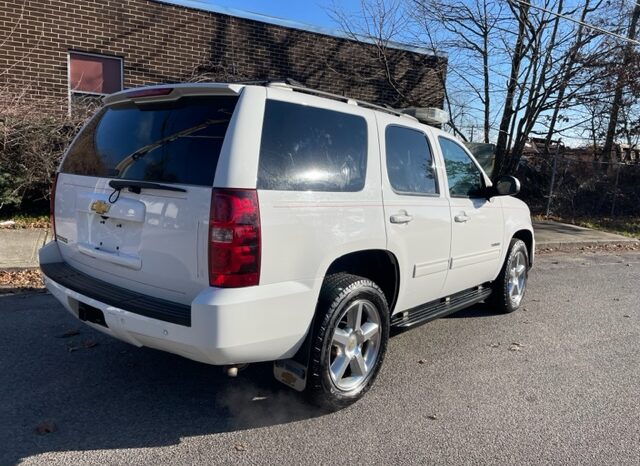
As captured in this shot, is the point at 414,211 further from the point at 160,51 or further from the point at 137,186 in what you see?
the point at 160,51

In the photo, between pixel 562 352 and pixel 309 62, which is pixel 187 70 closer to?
pixel 309 62

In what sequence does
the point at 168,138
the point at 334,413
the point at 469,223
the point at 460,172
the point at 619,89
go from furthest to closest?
the point at 619,89
the point at 460,172
the point at 469,223
the point at 334,413
the point at 168,138

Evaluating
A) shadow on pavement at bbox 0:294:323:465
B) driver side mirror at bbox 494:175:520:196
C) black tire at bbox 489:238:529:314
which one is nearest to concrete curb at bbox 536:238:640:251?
black tire at bbox 489:238:529:314

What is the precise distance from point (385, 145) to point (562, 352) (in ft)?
8.39

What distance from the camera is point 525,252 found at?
19.8ft

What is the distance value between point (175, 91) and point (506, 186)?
3.19m

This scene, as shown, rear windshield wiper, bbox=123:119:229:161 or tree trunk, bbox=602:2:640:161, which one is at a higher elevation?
tree trunk, bbox=602:2:640:161

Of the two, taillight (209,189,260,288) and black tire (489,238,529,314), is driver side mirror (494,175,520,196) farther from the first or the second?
taillight (209,189,260,288)

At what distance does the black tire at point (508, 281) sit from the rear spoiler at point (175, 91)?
12.2ft

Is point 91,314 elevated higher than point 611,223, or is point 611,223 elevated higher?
point 91,314

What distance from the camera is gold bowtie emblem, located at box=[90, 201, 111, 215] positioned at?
3259mm

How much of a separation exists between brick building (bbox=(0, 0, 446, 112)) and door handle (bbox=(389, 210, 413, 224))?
7.99 m

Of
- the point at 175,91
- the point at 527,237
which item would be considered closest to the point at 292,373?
the point at 175,91

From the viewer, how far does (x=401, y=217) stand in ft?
12.5
